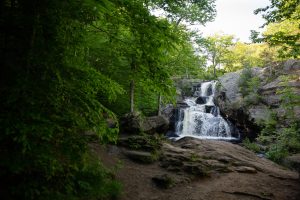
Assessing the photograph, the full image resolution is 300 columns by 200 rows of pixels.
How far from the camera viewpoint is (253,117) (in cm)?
1841

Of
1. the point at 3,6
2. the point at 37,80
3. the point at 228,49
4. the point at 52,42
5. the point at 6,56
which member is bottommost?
the point at 37,80

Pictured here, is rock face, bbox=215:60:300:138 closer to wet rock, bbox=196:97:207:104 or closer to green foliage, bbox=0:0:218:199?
wet rock, bbox=196:97:207:104

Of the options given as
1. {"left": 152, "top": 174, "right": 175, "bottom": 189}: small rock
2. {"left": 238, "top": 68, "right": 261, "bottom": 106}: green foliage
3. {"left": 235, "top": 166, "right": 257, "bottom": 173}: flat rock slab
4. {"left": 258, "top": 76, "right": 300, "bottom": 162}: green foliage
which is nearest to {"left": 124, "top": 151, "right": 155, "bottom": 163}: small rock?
{"left": 152, "top": 174, "right": 175, "bottom": 189}: small rock

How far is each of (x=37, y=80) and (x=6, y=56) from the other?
23.5 inches

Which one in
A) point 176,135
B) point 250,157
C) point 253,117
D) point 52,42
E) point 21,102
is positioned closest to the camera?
point 21,102

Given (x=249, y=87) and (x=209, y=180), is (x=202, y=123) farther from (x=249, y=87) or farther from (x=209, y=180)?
(x=209, y=180)

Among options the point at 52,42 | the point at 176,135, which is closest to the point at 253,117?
the point at 176,135

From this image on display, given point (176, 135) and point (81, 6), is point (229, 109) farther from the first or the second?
point (81, 6)

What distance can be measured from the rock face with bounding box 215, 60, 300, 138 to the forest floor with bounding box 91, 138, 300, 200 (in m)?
8.23

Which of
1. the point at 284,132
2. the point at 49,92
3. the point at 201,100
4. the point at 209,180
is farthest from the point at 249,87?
the point at 49,92

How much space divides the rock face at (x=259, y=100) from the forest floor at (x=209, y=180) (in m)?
8.23

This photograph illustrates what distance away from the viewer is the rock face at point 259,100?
60.1 feet

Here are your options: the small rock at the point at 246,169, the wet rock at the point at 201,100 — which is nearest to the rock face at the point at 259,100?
the wet rock at the point at 201,100

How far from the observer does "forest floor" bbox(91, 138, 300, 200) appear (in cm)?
707
